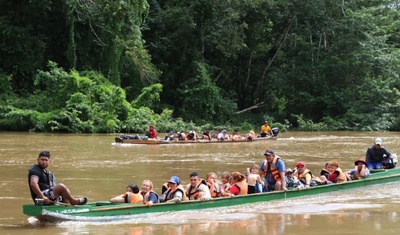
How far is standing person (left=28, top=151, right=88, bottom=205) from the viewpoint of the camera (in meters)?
9.91

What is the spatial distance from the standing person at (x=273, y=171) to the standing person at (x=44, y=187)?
414 centimetres

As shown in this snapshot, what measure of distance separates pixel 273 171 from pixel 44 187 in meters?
4.80

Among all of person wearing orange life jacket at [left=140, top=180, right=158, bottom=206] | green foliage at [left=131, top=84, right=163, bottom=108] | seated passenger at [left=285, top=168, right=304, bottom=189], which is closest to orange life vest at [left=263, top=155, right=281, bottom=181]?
seated passenger at [left=285, top=168, right=304, bottom=189]

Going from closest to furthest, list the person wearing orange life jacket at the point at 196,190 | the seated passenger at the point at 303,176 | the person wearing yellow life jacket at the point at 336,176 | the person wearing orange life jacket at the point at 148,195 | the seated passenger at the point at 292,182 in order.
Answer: the person wearing orange life jacket at the point at 148,195 < the person wearing orange life jacket at the point at 196,190 < the seated passenger at the point at 292,182 < the seated passenger at the point at 303,176 < the person wearing yellow life jacket at the point at 336,176

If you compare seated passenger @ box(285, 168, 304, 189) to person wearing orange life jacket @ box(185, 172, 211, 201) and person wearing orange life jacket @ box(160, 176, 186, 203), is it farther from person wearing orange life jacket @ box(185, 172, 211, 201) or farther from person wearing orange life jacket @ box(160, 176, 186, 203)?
person wearing orange life jacket @ box(160, 176, 186, 203)

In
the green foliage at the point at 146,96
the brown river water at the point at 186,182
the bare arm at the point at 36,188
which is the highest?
the green foliage at the point at 146,96

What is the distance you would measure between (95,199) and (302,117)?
32086 mm

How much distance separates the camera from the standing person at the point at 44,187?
32.5 ft

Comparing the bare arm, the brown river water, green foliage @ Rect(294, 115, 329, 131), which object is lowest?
the brown river water

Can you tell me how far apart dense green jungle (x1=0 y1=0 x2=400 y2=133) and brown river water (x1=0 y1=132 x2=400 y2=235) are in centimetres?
765

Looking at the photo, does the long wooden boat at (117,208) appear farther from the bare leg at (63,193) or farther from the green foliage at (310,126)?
the green foliage at (310,126)

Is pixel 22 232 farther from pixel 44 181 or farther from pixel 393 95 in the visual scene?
pixel 393 95

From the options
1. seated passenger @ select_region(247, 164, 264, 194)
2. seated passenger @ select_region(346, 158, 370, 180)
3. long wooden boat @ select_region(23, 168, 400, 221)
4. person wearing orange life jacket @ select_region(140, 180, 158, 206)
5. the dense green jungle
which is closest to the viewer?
long wooden boat @ select_region(23, 168, 400, 221)

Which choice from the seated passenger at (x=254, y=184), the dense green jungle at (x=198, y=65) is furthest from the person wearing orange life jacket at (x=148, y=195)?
the dense green jungle at (x=198, y=65)
